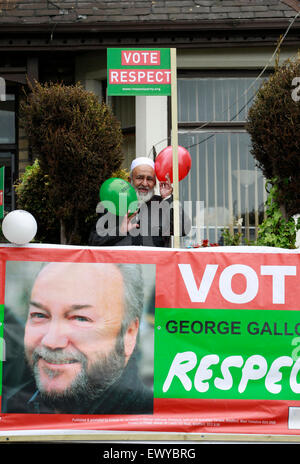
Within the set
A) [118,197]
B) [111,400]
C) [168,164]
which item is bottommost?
[111,400]

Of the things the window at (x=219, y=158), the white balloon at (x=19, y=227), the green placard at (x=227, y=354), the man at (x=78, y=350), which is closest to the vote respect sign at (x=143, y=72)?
the white balloon at (x=19, y=227)

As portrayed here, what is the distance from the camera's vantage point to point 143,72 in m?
4.74

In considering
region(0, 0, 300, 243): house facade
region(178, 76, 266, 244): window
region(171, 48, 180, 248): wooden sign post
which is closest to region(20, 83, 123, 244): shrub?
region(171, 48, 180, 248): wooden sign post

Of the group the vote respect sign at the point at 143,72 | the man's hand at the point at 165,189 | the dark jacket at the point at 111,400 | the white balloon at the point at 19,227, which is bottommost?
the dark jacket at the point at 111,400

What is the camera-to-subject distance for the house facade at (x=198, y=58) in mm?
8047

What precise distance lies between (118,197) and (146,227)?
1.35ft

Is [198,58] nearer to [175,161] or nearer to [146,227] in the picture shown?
[146,227]

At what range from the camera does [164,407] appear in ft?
13.5

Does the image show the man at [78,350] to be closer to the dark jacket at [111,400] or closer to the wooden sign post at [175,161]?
the dark jacket at [111,400]

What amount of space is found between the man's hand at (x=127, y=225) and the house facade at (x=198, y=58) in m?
2.72

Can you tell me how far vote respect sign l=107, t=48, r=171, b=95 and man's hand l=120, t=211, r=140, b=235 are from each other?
3.41 ft

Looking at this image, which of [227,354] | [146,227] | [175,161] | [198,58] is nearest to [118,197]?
[146,227]

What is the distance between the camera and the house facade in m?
8.05

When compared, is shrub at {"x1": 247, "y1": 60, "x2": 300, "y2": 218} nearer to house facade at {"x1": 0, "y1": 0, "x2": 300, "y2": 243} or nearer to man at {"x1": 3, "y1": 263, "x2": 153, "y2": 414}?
man at {"x1": 3, "y1": 263, "x2": 153, "y2": 414}
